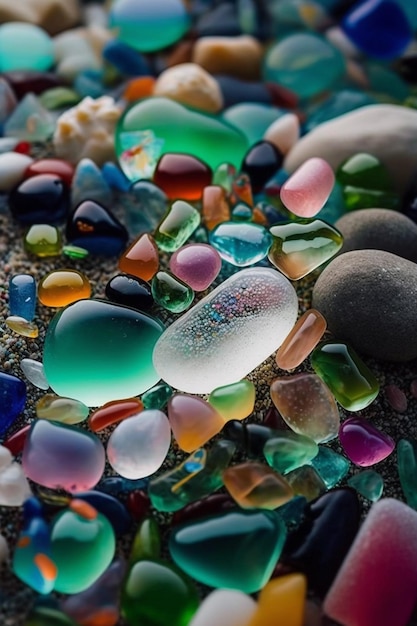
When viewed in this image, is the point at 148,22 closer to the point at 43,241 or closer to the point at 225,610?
the point at 43,241

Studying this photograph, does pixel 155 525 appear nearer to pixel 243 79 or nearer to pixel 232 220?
pixel 232 220

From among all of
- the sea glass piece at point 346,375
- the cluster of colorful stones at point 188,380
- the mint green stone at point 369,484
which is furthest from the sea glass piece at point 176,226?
the mint green stone at point 369,484

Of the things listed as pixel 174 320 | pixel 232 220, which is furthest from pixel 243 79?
pixel 174 320

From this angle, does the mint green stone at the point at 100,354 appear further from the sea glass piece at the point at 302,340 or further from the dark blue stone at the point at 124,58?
the dark blue stone at the point at 124,58

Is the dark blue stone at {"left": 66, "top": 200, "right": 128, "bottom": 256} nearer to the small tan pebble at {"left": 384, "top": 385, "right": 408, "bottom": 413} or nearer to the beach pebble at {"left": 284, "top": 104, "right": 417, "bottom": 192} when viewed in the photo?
the beach pebble at {"left": 284, "top": 104, "right": 417, "bottom": 192}

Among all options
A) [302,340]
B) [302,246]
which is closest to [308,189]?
[302,246]
